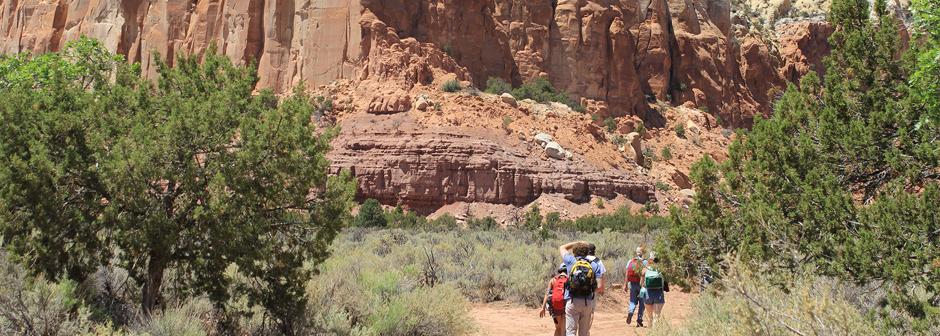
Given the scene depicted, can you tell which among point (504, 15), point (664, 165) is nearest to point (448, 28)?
point (504, 15)

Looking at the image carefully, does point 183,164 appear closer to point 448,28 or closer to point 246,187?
point 246,187

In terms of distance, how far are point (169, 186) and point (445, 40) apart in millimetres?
43487

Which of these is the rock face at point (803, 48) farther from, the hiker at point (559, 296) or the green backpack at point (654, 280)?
the hiker at point (559, 296)

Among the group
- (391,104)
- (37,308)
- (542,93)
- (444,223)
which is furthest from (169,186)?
(542,93)

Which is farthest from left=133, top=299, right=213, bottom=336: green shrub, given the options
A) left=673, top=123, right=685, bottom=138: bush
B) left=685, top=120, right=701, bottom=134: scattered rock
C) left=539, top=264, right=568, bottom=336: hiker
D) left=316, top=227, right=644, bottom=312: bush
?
left=685, top=120, right=701, bottom=134: scattered rock

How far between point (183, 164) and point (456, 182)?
3715 centimetres

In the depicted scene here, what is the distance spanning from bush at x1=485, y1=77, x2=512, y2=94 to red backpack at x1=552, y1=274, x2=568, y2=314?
139ft

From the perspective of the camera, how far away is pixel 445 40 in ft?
172

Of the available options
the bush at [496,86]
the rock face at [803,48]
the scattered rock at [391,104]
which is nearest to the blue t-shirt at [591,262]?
the scattered rock at [391,104]

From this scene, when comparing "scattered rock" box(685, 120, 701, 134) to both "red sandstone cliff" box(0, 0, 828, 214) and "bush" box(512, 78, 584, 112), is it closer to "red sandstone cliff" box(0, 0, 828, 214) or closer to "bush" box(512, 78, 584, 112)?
"red sandstone cliff" box(0, 0, 828, 214)

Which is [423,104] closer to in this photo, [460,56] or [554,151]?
[460,56]

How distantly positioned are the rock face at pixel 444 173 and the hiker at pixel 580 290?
3630 centimetres

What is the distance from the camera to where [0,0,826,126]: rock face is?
168 ft

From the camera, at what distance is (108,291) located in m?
10.4
